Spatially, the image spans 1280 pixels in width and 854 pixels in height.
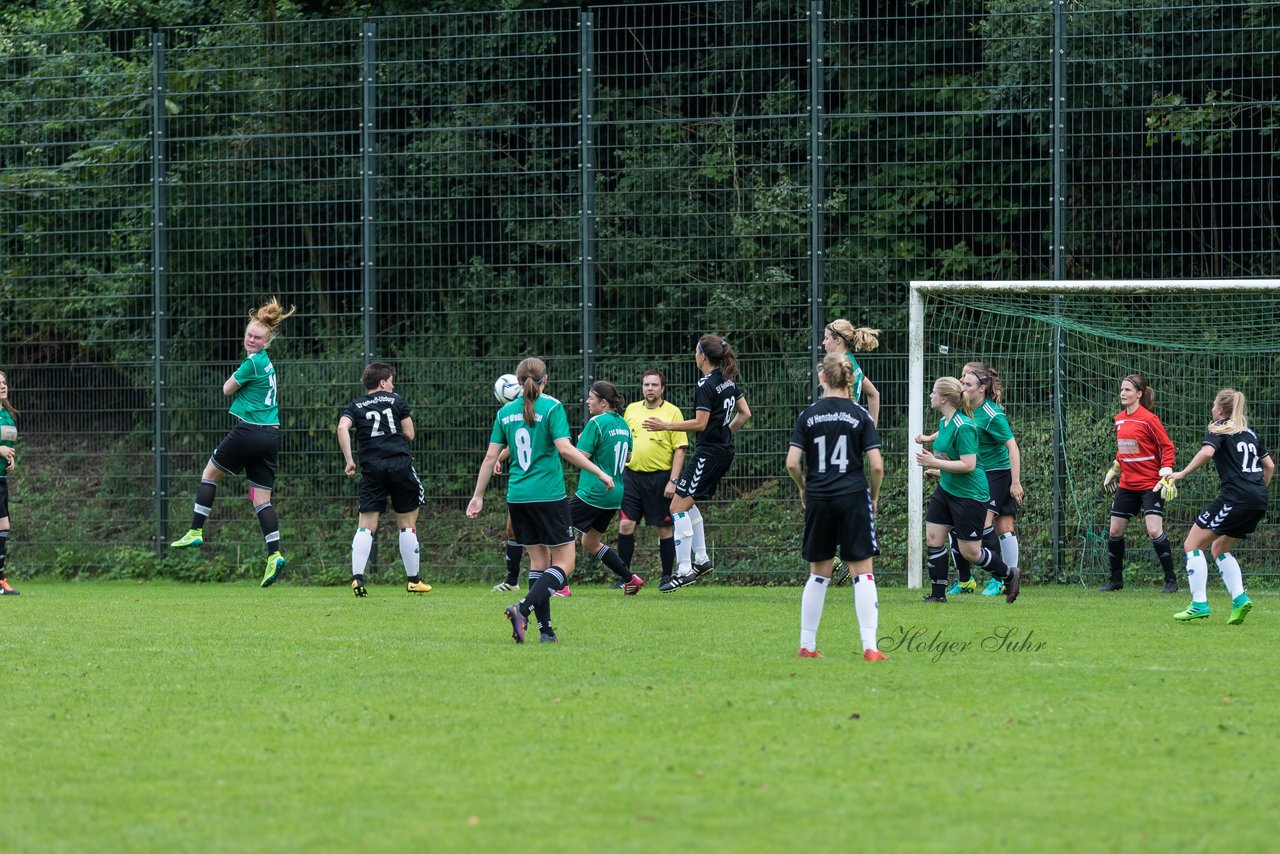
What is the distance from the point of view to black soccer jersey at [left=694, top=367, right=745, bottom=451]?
1398cm

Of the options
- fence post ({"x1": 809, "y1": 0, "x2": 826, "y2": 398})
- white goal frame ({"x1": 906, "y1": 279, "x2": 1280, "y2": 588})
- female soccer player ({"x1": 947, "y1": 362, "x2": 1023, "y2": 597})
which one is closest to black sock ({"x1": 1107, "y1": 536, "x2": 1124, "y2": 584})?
female soccer player ({"x1": 947, "y1": 362, "x2": 1023, "y2": 597})

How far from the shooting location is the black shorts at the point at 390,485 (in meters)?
14.5

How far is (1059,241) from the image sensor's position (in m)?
16.1

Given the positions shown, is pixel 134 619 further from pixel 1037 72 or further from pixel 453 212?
pixel 1037 72

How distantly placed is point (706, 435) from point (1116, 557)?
4315 millimetres

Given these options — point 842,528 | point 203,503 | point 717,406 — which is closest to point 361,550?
point 203,503

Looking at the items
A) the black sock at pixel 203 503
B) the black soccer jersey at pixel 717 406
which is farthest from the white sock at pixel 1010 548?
the black sock at pixel 203 503

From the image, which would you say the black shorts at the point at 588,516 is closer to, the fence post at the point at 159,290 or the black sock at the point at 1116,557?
the black sock at the point at 1116,557

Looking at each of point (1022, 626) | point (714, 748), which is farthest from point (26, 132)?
point (714, 748)

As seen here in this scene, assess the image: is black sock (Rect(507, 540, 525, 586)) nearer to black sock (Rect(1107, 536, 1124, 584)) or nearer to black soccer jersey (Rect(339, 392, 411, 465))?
black soccer jersey (Rect(339, 392, 411, 465))

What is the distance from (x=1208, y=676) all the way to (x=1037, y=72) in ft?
31.2

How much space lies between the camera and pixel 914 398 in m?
15.2

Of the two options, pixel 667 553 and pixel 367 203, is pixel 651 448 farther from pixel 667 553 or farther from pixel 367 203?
pixel 367 203

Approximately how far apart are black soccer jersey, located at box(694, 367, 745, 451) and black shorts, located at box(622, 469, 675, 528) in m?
0.72
